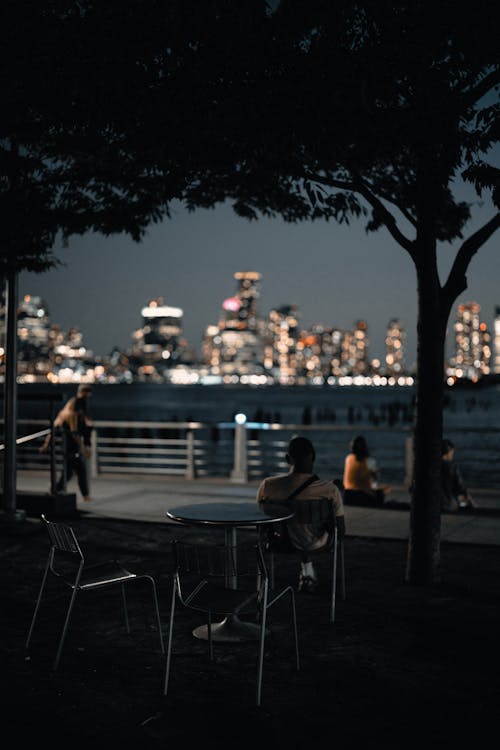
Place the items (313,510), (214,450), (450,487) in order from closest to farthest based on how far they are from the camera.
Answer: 1. (313,510)
2. (450,487)
3. (214,450)

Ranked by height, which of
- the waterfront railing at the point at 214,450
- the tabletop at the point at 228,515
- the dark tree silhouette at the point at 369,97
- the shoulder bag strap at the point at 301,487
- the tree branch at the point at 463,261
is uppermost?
the dark tree silhouette at the point at 369,97

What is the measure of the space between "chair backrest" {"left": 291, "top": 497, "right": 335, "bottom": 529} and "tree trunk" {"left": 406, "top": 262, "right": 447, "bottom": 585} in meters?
1.64

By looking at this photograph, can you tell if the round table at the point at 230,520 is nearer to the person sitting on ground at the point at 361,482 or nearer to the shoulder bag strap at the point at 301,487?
the shoulder bag strap at the point at 301,487

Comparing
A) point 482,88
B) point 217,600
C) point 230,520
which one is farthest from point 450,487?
point 217,600

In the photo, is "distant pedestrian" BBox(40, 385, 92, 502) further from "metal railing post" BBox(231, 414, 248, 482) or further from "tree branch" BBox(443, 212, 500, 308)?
"tree branch" BBox(443, 212, 500, 308)

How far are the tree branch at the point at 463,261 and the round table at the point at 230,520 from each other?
3.02 metres

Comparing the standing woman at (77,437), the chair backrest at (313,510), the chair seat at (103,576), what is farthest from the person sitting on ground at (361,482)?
the chair seat at (103,576)

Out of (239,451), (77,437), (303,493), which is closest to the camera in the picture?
(303,493)

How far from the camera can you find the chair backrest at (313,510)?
22.4 ft

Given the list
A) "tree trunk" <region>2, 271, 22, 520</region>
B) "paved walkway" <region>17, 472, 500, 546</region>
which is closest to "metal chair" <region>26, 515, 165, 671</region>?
"tree trunk" <region>2, 271, 22, 520</region>

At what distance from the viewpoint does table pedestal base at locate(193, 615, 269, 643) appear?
6188 mm

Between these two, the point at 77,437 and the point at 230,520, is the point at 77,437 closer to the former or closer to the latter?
the point at 77,437

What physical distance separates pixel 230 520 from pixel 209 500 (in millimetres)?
7765

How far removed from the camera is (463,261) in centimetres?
821
